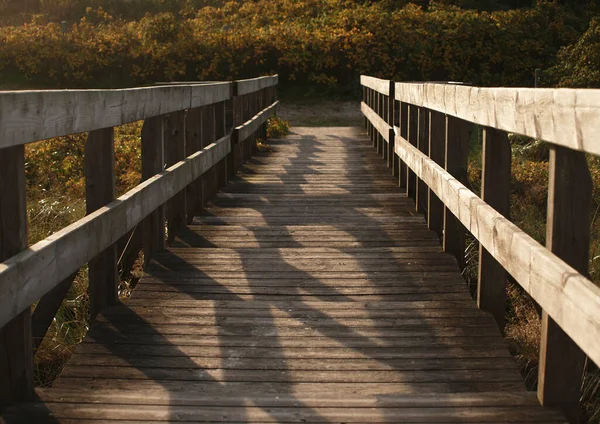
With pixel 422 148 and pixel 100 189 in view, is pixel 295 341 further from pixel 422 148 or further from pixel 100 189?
pixel 422 148

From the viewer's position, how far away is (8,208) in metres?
3.08

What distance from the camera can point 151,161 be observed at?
5.45m

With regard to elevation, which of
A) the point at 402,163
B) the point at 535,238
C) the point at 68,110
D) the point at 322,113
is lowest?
the point at 535,238

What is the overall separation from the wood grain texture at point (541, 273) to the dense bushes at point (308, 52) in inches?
664

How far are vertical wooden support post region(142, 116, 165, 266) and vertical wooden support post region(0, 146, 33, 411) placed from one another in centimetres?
225

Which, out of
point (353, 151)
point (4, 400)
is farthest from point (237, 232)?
point (353, 151)

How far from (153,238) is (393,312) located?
1899mm

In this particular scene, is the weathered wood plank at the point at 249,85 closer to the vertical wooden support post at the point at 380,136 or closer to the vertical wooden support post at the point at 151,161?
the vertical wooden support post at the point at 380,136

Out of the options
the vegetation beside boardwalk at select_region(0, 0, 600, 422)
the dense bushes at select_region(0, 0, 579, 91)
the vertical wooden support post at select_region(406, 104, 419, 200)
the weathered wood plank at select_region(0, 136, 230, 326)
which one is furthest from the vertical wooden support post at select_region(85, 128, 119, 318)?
the dense bushes at select_region(0, 0, 579, 91)

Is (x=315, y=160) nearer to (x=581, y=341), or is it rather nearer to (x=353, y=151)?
A: (x=353, y=151)

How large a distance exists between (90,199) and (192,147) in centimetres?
265

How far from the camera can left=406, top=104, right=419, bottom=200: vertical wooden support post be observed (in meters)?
7.72

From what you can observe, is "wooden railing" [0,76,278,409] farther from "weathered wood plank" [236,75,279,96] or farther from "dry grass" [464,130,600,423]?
"dry grass" [464,130,600,423]

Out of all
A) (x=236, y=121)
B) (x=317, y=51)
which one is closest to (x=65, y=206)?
(x=236, y=121)
